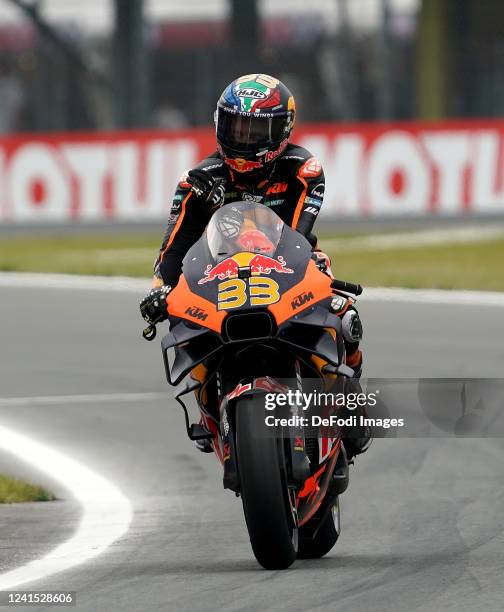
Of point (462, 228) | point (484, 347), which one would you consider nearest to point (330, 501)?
point (484, 347)

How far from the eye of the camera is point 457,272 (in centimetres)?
1811

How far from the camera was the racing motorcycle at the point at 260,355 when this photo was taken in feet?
18.4

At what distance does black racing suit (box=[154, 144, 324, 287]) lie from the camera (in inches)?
261

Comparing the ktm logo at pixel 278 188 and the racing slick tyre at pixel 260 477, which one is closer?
the racing slick tyre at pixel 260 477

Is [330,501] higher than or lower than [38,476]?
higher

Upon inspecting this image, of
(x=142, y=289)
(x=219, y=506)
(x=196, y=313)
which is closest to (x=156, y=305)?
(x=196, y=313)

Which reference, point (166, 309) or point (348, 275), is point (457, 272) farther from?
point (166, 309)

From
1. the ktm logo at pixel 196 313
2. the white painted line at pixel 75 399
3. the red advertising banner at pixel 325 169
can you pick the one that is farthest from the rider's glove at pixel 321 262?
the red advertising banner at pixel 325 169

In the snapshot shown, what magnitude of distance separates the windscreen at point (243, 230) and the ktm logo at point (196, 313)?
0.22m

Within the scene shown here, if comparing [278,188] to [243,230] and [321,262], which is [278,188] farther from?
[243,230]

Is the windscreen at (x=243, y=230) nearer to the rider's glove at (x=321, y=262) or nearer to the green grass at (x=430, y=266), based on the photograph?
the rider's glove at (x=321, y=262)

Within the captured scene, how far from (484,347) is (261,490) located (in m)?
7.04

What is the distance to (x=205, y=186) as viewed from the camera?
6523 mm

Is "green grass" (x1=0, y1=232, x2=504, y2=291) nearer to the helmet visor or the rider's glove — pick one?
the helmet visor
